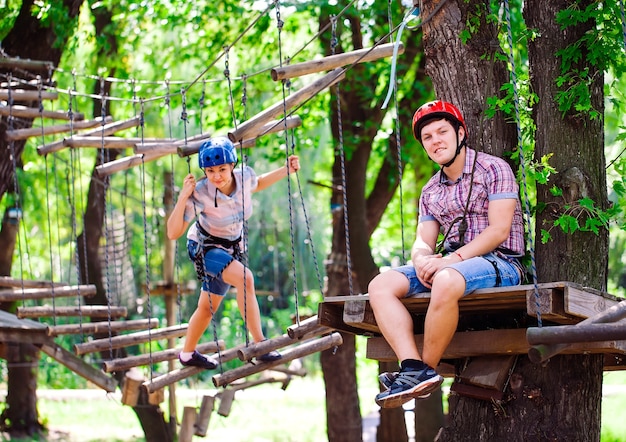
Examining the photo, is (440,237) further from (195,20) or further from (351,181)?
(195,20)

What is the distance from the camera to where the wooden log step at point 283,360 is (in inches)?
206

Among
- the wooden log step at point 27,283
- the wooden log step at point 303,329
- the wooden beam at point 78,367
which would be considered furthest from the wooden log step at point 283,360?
the wooden log step at point 27,283

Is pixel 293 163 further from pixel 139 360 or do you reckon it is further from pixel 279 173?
pixel 139 360

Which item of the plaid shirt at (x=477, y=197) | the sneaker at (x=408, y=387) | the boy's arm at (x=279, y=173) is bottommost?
the sneaker at (x=408, y=387)

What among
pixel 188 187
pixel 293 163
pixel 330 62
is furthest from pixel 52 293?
pixel 330 62

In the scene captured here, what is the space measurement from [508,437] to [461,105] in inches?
61.1

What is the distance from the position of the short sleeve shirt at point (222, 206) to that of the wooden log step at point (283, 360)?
79cm

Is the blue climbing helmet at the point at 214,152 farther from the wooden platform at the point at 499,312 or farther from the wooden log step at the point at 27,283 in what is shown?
the wooden log step at the point at 27,283

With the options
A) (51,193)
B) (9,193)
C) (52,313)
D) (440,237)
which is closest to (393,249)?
(51,193)

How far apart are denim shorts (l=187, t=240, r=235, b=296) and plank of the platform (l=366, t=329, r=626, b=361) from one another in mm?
1872

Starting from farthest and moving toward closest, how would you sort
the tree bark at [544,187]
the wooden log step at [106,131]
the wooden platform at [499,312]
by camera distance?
the wooden log step at [106,131], the tree bark at [544,187], the wooden platform at [499,312]

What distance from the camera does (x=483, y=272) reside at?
3.55 meters

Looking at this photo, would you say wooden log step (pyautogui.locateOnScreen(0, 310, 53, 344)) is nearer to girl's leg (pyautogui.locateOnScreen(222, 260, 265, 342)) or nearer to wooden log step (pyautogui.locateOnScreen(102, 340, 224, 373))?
wooden log step (pyautogui.locateOnScreen(102, 340, 224, 373))

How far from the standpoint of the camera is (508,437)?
13.1ft
